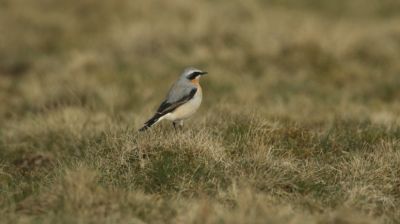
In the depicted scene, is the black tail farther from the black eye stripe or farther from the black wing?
the black eye stripe

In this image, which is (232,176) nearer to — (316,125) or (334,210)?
(334,210)

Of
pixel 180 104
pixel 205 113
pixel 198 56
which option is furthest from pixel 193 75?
pixel 198 56

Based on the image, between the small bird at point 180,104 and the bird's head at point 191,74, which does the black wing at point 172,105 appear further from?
the bird's head at point 191,74

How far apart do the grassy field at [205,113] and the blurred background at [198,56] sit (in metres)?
0.04

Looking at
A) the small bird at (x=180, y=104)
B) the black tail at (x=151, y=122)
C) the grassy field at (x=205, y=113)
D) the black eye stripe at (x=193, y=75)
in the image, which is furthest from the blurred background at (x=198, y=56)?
the black tail at (x=151, y=122)

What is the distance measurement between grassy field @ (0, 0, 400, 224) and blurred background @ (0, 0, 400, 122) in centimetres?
4

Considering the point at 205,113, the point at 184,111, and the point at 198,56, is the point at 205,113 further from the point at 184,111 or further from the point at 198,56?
the point at 198,56

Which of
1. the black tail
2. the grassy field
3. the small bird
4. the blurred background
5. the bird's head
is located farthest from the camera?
the blurred background

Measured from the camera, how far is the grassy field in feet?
18.3

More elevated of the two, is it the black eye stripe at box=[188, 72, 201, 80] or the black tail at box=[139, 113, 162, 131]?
the black eye stripe at box=[188, 72, 201, 80]

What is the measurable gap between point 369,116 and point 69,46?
28.1ft

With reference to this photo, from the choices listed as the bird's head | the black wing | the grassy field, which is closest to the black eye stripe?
the bird's head

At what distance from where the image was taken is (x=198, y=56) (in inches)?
528

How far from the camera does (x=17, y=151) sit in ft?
28.0
